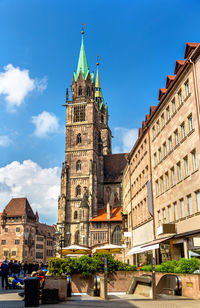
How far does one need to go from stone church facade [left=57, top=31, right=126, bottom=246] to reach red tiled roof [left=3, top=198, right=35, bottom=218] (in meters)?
25.8

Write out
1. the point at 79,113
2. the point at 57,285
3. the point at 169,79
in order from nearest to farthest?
1. the point at 57,285
2. the point at 169,79
3. the point at 79,113

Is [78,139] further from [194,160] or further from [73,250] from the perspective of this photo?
[194,160]

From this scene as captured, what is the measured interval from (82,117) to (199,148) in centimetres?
7206

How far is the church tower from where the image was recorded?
79938 mm

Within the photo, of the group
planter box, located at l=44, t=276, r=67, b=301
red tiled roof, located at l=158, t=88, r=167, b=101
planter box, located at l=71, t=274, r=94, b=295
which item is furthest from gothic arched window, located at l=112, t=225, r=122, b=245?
planter box, located at l=44, t=276, r=67, b=301

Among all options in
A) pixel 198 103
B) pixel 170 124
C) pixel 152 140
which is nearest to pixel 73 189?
pixel 152 140

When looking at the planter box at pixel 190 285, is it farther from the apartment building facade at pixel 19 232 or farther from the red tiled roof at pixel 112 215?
the apartment building facade at pixel 19 232

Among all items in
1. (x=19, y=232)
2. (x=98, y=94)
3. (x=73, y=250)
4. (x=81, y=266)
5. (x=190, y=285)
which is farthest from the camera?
(x=98, y=94)

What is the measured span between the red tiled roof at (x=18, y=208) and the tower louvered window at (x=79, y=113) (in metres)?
32.0

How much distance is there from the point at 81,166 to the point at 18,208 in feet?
101

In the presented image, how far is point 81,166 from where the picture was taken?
85188 millimetres

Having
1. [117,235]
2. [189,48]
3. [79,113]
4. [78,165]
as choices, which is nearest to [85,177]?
[78,165]

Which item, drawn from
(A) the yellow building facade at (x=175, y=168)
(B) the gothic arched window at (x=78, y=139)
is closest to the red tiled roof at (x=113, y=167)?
(B) the gothic arched window at (x=78, y=139)

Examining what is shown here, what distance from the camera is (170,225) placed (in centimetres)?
2391
